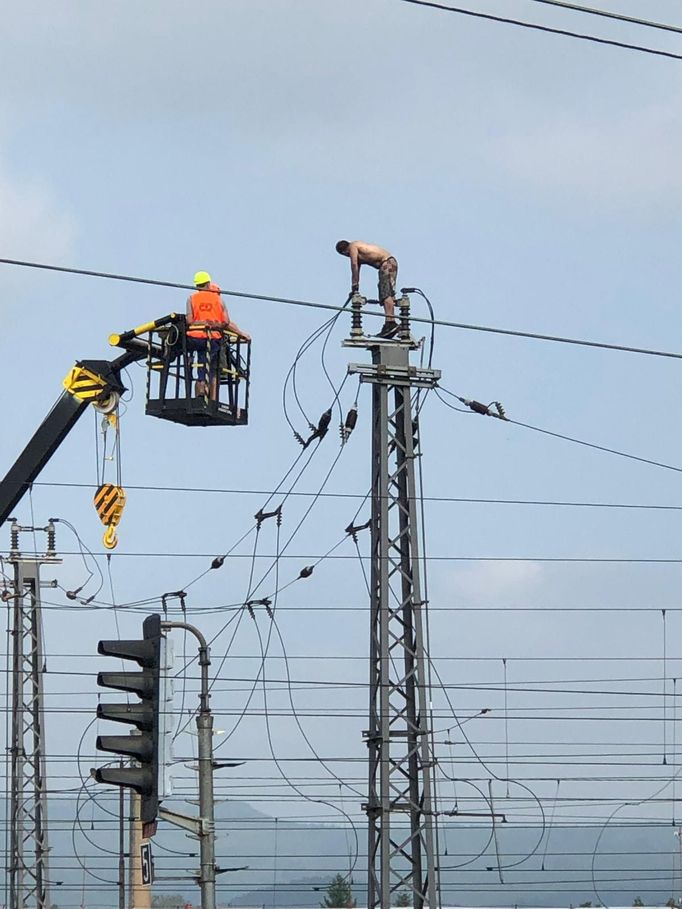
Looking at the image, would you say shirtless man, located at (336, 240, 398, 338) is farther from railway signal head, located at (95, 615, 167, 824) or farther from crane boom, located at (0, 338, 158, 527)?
railway signal head, located at (95, 615, 167, 824)

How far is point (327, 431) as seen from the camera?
2214 cm

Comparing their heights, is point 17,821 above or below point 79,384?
below

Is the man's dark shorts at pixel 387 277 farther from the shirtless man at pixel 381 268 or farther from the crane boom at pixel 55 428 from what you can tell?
the crane boom at pixel 55 428

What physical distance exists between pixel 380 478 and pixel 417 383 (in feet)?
4.08

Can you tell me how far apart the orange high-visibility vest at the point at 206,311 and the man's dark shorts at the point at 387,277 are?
2.99 m

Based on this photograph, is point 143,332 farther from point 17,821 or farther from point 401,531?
point 17,821

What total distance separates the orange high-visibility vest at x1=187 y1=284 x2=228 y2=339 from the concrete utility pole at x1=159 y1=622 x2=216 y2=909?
3611mm

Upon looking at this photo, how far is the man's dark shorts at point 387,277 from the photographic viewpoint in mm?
21594

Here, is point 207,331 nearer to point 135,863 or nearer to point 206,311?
point 206,311

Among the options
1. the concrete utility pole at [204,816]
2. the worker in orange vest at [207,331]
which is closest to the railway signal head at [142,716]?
the concrete utility pole at [204,816]

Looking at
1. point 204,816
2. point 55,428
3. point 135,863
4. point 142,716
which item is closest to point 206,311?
point 55,428

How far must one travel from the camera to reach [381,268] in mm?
21672

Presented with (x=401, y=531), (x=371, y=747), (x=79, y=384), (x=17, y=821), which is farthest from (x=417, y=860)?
(x=17, y=821)

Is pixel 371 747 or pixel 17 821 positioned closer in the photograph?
pixel 371 747
